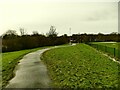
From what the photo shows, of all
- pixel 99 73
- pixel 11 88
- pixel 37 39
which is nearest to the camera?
pixel 11 88

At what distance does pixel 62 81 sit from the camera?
43.5ft

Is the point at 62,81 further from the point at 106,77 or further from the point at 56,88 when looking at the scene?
the point at 106,77

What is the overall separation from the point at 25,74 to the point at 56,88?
4.81m

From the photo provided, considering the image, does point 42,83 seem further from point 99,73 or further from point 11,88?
point 99,73

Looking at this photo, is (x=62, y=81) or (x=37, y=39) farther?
(x=37, y=39)

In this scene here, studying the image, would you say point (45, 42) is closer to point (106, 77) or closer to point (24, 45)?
point (24, 45)

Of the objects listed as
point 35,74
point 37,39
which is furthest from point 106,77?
point 37,39

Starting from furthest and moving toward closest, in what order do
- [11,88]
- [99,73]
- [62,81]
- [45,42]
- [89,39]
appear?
[89,39] < [45,42] < [99,73] < [62,81] < [11,88]

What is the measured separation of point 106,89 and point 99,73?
414 cm

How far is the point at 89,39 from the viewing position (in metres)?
104

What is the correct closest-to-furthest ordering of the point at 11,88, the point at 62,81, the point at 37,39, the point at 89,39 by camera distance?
the point at 11,88
the point at 62,81
the point at 37,39
the point at 89,39

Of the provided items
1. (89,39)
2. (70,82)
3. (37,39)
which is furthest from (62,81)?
(89,39)

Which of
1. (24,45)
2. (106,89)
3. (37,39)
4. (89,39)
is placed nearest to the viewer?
(106,89)

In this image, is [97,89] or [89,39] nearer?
[97,89]
